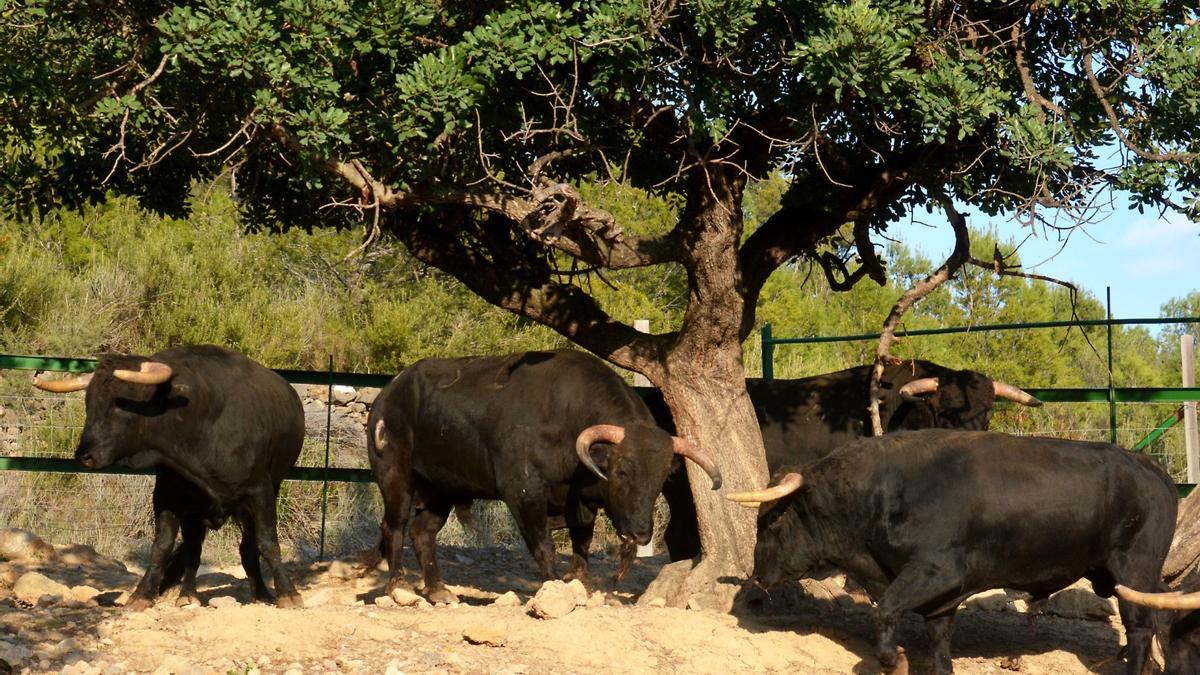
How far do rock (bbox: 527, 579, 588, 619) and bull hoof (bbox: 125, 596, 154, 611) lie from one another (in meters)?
2.70

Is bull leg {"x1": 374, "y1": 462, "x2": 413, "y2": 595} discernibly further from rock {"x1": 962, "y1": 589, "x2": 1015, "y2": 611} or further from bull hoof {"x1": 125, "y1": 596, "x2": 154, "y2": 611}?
rock {"x1": 962, "y1": 589, "x2": 1015, "y2": 611}

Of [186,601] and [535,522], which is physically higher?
[535,522]

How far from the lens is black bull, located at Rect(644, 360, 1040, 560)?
1130 cm

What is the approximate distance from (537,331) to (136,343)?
247 inches

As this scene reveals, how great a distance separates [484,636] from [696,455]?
2454 mm

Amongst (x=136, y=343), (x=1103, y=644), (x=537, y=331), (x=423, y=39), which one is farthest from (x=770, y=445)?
(x=136, y=343)

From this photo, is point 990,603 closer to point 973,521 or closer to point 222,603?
point 973,521

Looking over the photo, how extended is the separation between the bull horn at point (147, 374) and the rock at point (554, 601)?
9.73 feet

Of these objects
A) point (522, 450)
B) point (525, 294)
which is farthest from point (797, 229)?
point (522, 450)

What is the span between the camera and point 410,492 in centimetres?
1120

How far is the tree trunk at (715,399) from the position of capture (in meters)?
10.0

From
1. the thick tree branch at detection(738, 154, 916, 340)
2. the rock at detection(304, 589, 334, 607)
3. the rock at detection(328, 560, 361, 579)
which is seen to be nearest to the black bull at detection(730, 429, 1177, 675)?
the thick tree branch at detection(738, 154, 916, 340)

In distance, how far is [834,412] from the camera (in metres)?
11.6

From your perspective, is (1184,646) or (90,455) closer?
(1184,646)
